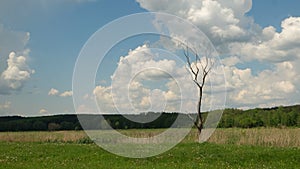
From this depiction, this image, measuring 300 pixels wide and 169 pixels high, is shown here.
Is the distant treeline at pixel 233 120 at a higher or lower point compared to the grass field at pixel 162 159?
higher

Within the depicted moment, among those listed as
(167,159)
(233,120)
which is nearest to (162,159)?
(167,159)

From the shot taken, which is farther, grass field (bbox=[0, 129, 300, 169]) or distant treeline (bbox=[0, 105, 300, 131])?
distant treeline (bbox=[0, 105, 300, 131])

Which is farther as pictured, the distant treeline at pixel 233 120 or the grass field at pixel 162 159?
the distant treeline at pixel 233 120

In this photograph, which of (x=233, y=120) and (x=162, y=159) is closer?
(x=162, y=159)

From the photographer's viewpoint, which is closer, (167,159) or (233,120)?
(167,159)

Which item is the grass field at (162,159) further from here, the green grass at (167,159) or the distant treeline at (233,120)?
the distant treeline at (233,120)

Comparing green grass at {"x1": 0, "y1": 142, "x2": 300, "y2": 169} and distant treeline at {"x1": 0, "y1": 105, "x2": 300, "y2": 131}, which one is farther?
distant treeline at {"x1": 0, "y1": 105, "x2": 300, "y2": 131}

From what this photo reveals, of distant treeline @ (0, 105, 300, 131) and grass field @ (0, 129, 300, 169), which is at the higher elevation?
distant treeline @ (0, 105, 300, 131)

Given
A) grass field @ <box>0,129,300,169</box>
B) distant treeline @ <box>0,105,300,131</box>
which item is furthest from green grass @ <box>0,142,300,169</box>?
distant treeline @ <box>0,105,300,131</box>

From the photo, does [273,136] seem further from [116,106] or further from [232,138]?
[116,106]

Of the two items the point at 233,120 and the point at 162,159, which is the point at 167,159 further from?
the point at 233,120

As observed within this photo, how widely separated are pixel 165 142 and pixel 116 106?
779cm

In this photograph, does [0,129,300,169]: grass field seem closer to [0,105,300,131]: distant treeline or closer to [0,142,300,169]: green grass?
[0,142,300,169]: green grass

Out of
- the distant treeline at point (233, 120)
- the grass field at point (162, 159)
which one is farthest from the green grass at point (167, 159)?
the distant treeline at point (233, 120)
